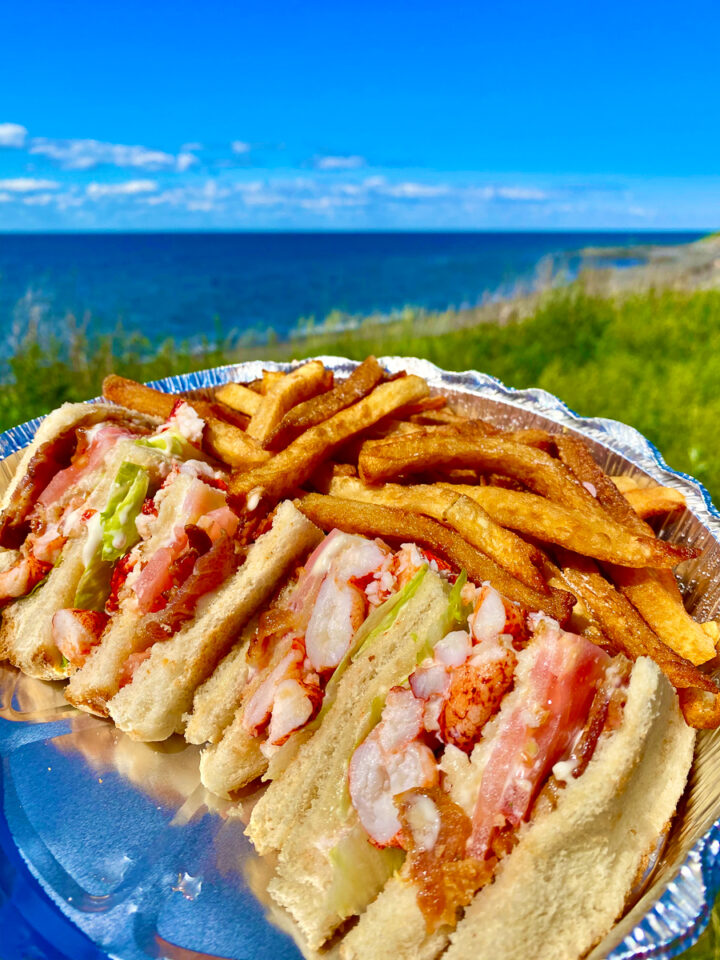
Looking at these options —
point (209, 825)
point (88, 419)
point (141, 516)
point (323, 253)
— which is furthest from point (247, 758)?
point (323, 253)

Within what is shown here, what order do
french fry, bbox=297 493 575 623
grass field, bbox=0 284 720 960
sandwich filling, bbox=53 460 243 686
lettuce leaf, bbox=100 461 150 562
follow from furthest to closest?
1. grass field, bbox=0 284 720 960
2. lettuce leaf, bbox=100 461 150 562
3. sandwich filling, bbox=53 460 243 686
4. french fry, bbox=297 493 575 623

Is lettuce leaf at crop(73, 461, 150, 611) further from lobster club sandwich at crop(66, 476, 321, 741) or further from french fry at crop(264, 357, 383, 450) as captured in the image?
french fry at crop(264, 357, 383, 450)

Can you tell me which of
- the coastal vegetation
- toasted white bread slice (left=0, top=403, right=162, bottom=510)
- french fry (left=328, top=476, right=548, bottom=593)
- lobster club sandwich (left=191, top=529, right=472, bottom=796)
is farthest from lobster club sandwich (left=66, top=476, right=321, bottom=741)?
the coastal vegetation

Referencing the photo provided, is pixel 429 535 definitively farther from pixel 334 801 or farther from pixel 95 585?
pixel 95 585

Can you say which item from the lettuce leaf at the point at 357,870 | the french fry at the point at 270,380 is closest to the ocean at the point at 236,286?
the french fry at the point at 270,380

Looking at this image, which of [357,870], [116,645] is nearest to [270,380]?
[116,645]

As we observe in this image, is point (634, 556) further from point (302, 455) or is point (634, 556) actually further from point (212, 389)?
point (212, 389)
